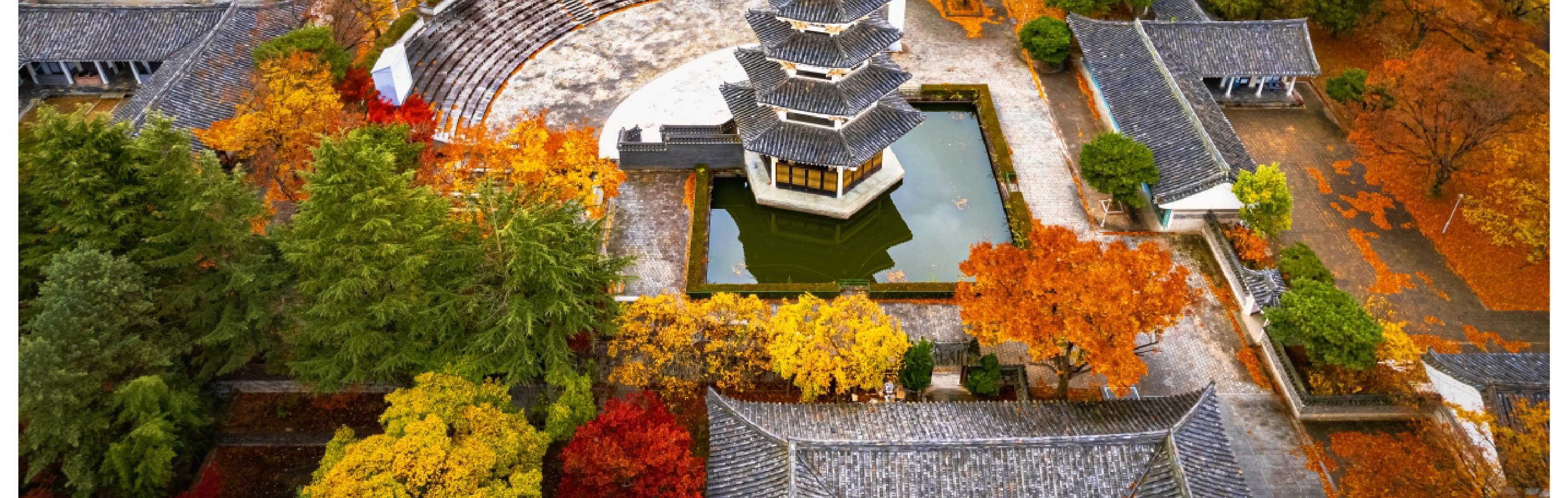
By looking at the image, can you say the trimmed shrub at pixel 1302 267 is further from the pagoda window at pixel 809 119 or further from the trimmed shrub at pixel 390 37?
the trimmed shrub at pixel 390 37

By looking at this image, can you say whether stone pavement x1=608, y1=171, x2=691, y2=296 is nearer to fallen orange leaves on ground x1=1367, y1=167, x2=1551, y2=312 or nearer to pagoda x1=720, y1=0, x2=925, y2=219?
Answer: pagoda x1=720, y1=0, x2=925, y2=219

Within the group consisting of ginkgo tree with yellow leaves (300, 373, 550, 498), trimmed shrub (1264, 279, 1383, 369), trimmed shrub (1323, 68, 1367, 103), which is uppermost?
trimmed shrub (1323, 68, 1367, 103)

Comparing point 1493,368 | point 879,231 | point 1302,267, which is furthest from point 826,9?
point 1493,368

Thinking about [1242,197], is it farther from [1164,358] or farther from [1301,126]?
[1301,126]

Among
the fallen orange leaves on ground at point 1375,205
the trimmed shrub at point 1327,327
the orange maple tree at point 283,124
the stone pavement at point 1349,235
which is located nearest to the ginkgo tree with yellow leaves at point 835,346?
the trimmed shrub at point 1327,327

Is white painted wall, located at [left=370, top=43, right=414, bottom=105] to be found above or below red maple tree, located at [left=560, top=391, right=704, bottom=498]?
above

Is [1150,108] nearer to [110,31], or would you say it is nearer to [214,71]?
[214,71]

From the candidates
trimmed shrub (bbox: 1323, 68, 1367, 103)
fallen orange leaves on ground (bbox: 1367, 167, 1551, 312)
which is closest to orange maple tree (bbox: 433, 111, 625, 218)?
fallen orange leaves on ground (bbox: 1367, 167, 1551, 312)
